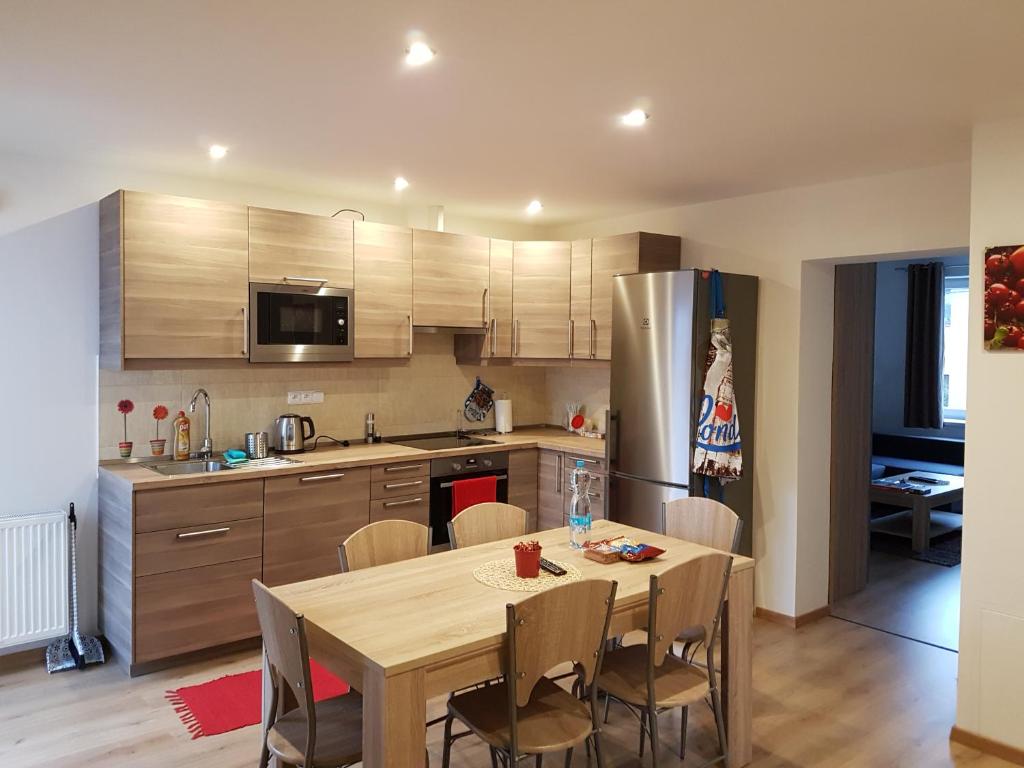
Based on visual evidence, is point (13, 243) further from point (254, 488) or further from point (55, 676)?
point (55, 676)

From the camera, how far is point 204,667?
3.83m

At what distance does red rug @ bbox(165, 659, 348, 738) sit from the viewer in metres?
3.26

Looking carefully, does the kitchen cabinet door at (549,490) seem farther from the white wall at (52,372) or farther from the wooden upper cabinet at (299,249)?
Answer: the white wall at (52,372)

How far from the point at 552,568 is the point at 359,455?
1.99 metres

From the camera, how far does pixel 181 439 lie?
4215mm

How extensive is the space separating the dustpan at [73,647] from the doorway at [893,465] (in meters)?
4.06

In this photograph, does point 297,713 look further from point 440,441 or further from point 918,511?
point 918,511

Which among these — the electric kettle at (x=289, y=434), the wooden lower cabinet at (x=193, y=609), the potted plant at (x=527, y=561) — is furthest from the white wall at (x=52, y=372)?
the potted plant at (x=527, y=561)

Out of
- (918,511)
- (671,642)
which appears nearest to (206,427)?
(671,642)

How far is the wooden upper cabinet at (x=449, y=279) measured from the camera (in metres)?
4.85

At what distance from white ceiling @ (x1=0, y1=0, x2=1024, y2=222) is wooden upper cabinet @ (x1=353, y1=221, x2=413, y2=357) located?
1.77ft

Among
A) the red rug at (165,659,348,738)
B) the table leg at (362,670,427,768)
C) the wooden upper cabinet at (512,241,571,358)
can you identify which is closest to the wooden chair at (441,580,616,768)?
the table leg at (362,670,427,768)

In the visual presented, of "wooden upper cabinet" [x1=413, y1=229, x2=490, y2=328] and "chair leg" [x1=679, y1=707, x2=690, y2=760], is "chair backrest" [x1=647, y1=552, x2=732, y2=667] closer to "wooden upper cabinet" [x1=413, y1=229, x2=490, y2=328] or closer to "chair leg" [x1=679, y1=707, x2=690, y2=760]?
"chair leg" [x1=679, y1=707, x2=690, y2=760]

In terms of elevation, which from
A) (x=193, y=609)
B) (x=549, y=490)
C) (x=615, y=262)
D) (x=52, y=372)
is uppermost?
(x=615, y=262)
